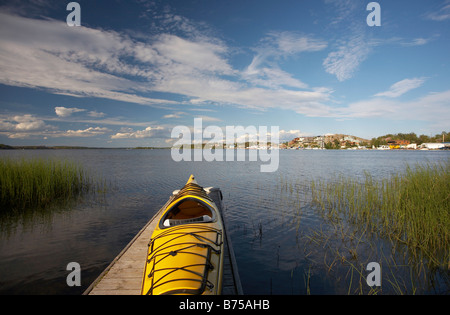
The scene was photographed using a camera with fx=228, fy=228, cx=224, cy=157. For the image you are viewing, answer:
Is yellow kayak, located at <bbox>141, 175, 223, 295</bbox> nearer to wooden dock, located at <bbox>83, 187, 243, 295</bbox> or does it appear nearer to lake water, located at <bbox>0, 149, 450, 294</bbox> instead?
wooden dock, located at <bbox>83, 187, 243, 295</bbox>

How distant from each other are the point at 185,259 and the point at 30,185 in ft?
41.6

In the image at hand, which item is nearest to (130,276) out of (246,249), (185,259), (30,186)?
(185,259)

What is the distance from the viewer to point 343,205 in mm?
12164

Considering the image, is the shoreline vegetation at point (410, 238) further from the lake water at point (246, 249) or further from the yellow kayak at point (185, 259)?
the yellow kayak at point (185, 259)

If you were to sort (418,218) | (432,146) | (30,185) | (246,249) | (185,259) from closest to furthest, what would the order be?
1. (185,259)
2. (418,218)
3. (246,249)
4. (30,185)
5. (432,146)

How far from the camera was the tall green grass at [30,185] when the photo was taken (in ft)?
37.6

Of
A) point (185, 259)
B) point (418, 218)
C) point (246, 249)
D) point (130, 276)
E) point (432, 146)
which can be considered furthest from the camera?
point (432, 146)

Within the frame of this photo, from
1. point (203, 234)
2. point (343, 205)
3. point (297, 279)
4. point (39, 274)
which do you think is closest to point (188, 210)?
point (203, 234)

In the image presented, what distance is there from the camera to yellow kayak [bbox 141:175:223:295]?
3627mm

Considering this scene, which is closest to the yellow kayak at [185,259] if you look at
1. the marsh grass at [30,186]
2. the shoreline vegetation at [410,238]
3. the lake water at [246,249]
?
the lake water at [246,249]

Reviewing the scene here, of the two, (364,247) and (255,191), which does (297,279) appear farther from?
(255,191)

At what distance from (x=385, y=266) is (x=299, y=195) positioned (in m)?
8.74

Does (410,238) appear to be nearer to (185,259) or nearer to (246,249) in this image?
(246,249)

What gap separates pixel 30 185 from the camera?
12.2 metres
